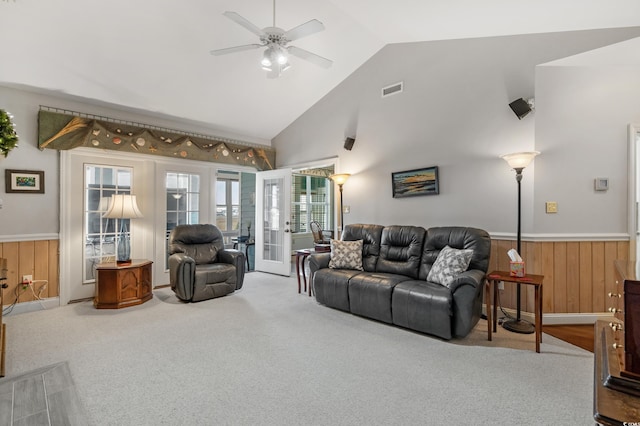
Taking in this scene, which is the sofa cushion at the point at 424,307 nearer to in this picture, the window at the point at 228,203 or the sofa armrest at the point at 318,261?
the sofa armrest at the point at 318,261

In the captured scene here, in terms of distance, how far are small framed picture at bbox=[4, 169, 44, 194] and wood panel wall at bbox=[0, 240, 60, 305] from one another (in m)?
0.63

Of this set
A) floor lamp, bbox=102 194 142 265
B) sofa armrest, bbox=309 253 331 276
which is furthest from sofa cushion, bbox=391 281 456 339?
floor lamp, bbox=102 194 142 265

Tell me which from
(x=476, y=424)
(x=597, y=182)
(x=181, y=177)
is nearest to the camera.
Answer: (x=476, y=424)

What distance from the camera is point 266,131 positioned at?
619cm

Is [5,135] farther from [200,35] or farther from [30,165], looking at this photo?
[200,35]

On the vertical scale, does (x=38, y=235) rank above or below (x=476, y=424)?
above

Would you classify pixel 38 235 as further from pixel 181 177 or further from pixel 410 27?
pixel 410 27

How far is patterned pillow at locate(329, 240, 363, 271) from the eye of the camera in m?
4.09

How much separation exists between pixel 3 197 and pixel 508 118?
19.3 ft

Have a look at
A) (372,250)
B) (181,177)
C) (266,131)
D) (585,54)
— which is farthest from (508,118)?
(181,177)

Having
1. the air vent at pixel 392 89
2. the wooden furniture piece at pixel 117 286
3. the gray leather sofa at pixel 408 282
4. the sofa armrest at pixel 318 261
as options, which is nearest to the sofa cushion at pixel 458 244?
the gray leather sofa at pixel 408 282

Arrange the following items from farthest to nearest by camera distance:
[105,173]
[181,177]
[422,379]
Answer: [181,177] → [105,173] → [422,379]

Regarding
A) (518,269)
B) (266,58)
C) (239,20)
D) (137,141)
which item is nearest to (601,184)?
(518,269)

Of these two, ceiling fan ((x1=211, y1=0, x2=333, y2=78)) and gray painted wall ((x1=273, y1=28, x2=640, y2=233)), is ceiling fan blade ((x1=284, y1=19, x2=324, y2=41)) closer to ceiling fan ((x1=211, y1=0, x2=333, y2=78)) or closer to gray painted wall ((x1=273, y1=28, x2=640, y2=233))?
ceiling fan ((x1=211, y1=0, x2=333, y2=78))
